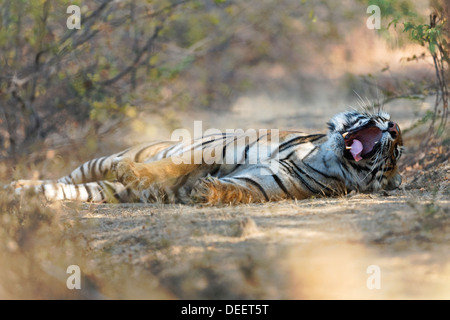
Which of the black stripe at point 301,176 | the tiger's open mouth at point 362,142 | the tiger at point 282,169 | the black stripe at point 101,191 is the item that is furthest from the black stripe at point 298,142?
the black stripe at point 101,191

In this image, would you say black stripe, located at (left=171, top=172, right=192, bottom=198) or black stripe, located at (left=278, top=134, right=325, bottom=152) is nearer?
black stripe, located at (left=171, top=172, right=192, bottom=198)

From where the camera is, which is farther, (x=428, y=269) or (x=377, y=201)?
(x=377, y=201)

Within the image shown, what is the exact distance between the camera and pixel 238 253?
9.12ft

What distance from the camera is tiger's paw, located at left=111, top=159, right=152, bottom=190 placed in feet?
13.8

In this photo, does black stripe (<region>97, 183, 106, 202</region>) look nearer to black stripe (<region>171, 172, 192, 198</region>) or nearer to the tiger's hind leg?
black stripe (<region>171, 172, 192, 198</region>)

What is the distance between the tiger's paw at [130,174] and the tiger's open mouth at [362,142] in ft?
4.81

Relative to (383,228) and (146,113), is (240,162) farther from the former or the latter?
(146,113)

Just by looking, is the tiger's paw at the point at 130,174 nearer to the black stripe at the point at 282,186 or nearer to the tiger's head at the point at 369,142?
the black stripe at the point at 282,186

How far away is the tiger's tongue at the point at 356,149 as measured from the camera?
4.36 meters

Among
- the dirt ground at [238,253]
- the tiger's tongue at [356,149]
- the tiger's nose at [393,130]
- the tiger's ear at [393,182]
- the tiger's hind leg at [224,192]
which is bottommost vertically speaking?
the dirt ground at [238,253]

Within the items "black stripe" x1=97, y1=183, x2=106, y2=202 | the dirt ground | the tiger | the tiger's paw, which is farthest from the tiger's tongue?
"black stripe" x1=97, y1=183, x2=106, y2=202
